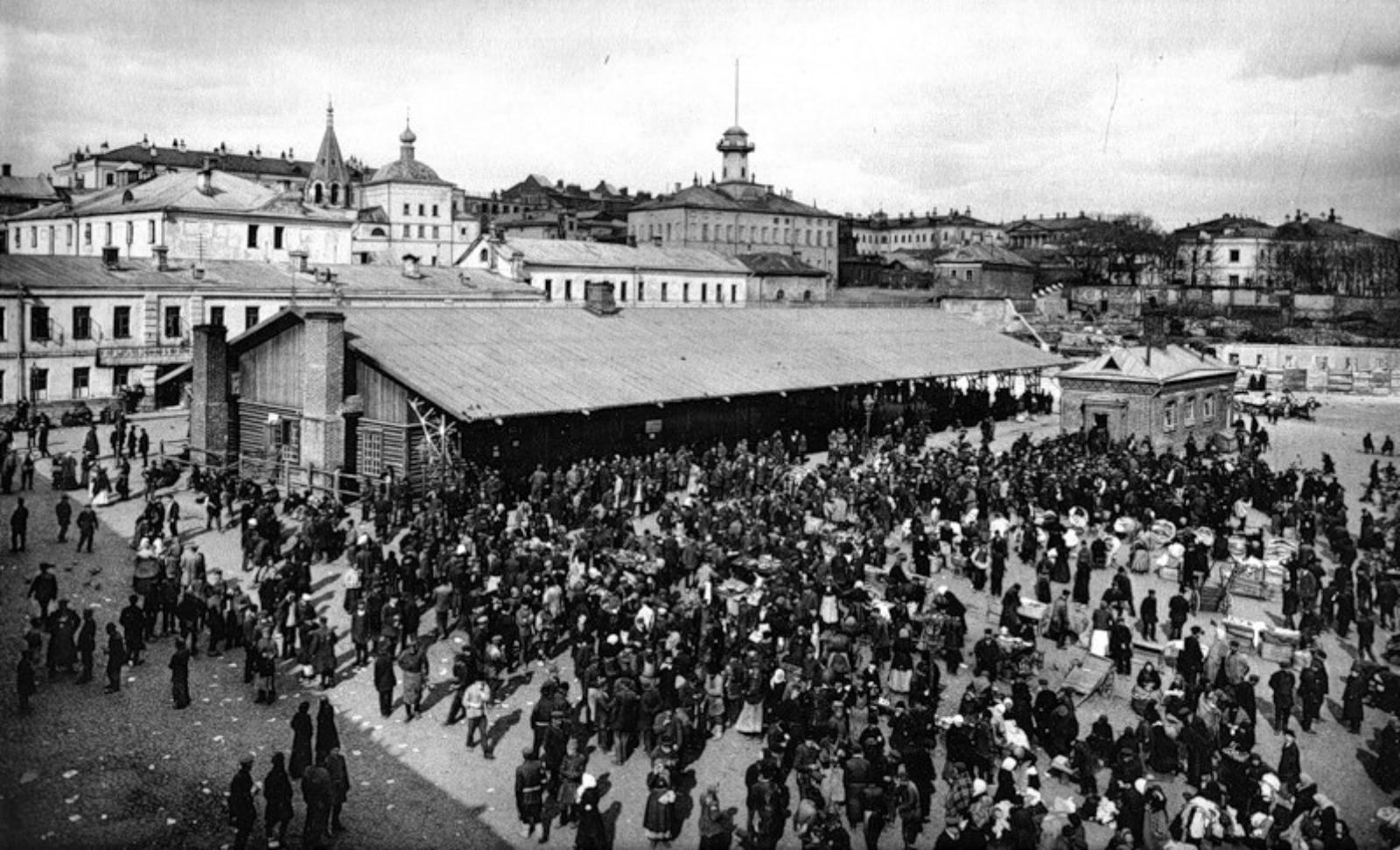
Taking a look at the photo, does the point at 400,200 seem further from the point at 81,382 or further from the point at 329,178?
the point at 81,382

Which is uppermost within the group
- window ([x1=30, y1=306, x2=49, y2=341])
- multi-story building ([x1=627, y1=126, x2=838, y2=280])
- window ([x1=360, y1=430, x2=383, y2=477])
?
multi-story building ([x1=627, y1=126, x2=838, y2=280])

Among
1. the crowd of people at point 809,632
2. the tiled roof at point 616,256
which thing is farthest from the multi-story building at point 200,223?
the crowd of people at point 809,632

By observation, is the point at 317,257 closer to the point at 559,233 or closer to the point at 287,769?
the point at 559,233

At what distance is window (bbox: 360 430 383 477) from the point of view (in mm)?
30406

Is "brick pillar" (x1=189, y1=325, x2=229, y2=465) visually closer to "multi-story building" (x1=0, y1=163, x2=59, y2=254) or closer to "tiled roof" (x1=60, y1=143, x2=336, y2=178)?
"multi-story building" (x1=0, y1=163, x2=59, y2=254)

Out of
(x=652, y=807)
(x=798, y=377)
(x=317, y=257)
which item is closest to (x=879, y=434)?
(x=798, y=377)

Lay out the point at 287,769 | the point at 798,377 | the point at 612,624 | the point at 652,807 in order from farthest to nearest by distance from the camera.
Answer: the point at 798,377, the point at 612,624, the point at 287,769, the point at 652,807

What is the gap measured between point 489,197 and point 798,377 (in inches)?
4192

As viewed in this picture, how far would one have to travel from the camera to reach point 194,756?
1545 centimetres

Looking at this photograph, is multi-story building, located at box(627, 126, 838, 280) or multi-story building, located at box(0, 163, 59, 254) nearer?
multi-story building, located at box(0, 163, 59, 254)

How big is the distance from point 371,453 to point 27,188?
94003mm

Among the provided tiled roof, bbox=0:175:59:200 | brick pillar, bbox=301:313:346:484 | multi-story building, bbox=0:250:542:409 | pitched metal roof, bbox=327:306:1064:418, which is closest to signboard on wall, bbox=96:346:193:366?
multi-story building, bbox=0:250:542:409

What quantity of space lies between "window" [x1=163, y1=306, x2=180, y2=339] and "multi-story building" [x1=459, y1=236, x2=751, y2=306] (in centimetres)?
2142

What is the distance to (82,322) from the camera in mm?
45594
